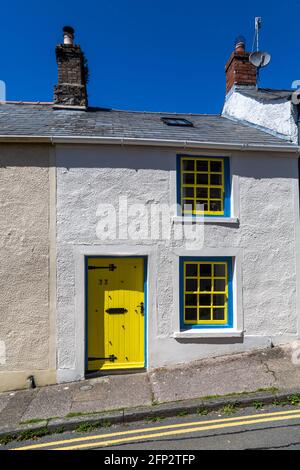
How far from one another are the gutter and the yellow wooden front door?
2.40 metres

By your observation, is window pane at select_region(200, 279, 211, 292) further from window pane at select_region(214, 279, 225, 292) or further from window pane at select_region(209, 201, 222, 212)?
window pane at select_region(209, 201, 222, 212)

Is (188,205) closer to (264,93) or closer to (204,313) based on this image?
(204,313)

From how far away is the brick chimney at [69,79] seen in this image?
8.20 m

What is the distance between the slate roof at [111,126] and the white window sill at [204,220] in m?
1.66

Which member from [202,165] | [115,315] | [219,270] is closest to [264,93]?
[202,165]

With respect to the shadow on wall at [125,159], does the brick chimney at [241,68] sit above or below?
above

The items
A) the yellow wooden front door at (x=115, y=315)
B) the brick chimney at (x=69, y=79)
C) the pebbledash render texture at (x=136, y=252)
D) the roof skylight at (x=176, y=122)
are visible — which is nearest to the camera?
the pebbledash render texture at (x=136, y=252)

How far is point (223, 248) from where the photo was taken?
6340 millimetres

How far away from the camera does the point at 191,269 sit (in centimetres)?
640

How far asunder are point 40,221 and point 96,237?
3.76 ft

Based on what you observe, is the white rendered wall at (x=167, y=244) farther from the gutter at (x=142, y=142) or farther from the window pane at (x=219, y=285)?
the window pane at (x=219, y=285)

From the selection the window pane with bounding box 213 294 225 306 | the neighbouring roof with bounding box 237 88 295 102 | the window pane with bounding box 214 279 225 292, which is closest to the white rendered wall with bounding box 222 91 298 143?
the neighbouring roof with bounding box 237 88 295 102

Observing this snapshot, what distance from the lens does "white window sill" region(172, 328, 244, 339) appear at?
6.04 m

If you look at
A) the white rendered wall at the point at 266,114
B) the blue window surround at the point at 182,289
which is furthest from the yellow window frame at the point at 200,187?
the white rendered wall at the point at 266,114
